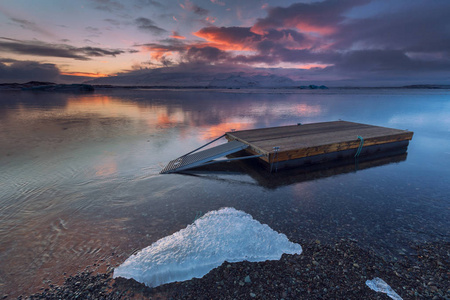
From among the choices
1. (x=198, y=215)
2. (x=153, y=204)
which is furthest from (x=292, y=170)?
(x=153, y=204)

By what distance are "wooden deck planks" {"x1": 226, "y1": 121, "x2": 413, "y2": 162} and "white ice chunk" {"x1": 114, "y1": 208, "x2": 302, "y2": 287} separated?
4.87m

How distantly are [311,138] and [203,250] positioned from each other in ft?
31.1

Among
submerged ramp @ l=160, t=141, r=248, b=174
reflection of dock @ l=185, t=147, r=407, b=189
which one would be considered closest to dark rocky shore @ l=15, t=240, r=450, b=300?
reflection of dock @ l=185, t=147, r=407, b=189

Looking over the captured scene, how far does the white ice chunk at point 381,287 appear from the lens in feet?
12.6

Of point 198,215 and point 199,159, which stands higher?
point 199,159

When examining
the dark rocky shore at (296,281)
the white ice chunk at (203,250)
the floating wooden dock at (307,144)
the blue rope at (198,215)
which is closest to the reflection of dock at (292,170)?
the floating wooden dock at (307,144)

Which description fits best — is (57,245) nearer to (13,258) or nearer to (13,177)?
(13,258)

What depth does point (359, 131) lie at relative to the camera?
13.5 meters

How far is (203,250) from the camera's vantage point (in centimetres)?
468

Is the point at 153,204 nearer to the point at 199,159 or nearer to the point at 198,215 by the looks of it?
the point at 198,215

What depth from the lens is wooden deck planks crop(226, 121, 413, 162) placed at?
10.3 meters

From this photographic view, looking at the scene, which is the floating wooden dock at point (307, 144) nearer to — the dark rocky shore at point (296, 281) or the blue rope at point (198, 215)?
the blue rope at point (198, 215)

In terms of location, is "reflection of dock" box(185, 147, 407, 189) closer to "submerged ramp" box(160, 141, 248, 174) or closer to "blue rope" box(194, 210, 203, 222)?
"submerged ramp" box(160, 141, 248, 174)

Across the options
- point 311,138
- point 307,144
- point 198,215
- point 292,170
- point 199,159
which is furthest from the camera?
point 311,138
